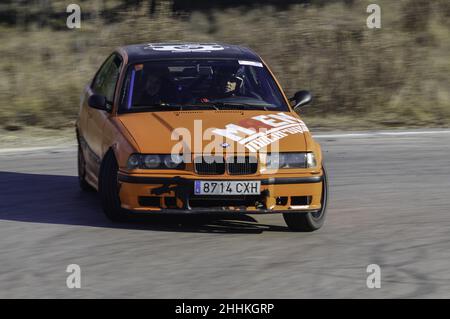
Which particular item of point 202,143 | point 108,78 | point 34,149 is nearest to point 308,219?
point 202,143

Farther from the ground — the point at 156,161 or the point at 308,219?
the point at 156,161

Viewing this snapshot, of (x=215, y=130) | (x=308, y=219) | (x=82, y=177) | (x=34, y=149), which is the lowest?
(x=34, y=149)

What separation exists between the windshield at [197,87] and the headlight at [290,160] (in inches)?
40.3

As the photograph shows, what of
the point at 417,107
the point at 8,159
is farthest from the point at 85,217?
the point at 417,107

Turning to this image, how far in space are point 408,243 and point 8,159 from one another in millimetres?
6296

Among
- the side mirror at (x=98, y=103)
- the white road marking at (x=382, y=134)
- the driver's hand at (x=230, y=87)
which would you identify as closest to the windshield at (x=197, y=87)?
the driver's hand at (x=230, y=87)

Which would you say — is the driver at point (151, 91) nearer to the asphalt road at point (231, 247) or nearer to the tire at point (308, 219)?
the asphalt road at point (231, 247)

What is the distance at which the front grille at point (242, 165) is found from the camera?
8977mm

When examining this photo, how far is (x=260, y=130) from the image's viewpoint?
30.6 ft

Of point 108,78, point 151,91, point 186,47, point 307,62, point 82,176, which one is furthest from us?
point 307,62

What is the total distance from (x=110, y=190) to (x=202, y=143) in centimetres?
91

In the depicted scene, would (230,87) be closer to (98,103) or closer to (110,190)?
(98,103)

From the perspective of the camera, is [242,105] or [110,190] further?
[242,105]

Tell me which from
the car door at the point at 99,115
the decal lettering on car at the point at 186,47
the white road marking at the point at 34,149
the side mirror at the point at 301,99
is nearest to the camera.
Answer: the car door at the point at 99,115
